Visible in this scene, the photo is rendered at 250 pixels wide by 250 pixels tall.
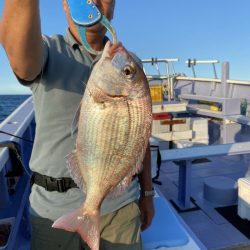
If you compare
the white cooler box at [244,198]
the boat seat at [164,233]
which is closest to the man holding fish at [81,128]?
the boat seat at [164,233]

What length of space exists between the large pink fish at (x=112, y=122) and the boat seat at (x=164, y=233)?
1.13m

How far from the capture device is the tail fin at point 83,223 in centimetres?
143

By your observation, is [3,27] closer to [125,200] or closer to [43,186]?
[43,186]

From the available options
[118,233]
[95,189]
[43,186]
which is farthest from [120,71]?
[118,233]

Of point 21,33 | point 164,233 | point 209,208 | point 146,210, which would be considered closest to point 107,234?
point 146,210

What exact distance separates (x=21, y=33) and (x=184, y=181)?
129 inches

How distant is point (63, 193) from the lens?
5.67 feet

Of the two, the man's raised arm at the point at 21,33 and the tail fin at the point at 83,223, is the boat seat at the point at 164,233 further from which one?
the man's raised arm at the point at 21,33

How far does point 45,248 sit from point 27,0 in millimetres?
1370

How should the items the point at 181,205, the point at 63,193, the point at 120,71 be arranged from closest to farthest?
the point at 120,71
the point at 63,193
the point at 181,205

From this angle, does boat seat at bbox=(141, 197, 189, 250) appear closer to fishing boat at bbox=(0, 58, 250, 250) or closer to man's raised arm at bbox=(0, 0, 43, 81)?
fishing boat at bbox=(0, 58, 250, 250)

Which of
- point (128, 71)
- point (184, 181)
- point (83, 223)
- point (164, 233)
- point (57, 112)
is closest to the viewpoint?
point (128, 71)

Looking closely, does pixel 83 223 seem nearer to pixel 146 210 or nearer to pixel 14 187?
pixel 146 210

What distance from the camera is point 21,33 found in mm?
1182
